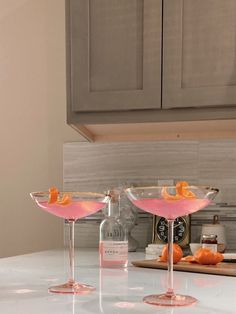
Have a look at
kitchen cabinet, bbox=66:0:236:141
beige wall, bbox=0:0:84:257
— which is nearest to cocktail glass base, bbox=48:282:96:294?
kitchen cabinet, bbox=66:0:236:141

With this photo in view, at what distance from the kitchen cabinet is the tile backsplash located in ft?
0.73

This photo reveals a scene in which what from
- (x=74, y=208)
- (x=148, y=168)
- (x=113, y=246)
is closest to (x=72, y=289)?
(x=74, y=208)

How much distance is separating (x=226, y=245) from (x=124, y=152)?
585mm

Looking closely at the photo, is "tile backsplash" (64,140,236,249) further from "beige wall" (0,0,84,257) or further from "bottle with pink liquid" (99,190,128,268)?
"bottle with pink liquid" (99,190,128,268)

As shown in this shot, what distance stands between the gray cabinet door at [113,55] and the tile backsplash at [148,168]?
383 mm

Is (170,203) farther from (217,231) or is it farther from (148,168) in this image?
(148,168)

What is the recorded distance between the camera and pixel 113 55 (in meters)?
2.08

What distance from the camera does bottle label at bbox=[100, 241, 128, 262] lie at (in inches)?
67.7

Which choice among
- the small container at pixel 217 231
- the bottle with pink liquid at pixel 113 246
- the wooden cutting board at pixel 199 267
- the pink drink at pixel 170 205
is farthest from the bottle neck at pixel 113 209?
the pink drink at pixel 170 205

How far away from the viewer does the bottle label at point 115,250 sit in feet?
5.65

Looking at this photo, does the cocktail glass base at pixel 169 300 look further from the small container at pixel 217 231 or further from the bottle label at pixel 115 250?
the small container at pixel 217 231

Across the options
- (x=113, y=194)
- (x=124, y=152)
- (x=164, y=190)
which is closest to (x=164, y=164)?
(x=124, y=152)

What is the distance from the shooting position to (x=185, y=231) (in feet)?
7.22

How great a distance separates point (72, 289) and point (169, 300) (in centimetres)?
24
